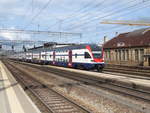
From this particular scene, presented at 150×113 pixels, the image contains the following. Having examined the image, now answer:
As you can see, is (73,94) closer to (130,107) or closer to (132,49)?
(130,107)

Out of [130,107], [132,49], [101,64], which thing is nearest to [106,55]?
[132,49]

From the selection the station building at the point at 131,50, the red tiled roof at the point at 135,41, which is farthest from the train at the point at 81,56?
the red tiled roof at the point at 135,41

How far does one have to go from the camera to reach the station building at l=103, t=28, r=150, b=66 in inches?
1430

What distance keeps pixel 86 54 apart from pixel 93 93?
1311cm

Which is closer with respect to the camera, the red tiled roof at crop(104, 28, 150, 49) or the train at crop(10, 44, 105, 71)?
the train at crop(10, 44, 105, 71)

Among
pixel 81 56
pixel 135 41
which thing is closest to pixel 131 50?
pixel 135 41

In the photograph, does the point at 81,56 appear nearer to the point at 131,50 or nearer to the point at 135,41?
the point at 131,50

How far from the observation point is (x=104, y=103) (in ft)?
31.2

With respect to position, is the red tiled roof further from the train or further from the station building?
the train

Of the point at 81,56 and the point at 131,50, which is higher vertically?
the point at 131,50

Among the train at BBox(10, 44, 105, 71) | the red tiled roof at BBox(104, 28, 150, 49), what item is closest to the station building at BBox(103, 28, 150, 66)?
the red tiled roof at BBox(104, 28, 150, 49)

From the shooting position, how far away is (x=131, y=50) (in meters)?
40.3

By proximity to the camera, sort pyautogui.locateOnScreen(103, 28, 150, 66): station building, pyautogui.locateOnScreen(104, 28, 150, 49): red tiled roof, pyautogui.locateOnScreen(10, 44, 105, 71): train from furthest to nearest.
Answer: pyautogui.locateOnScreen(104, 28, 150, 49): red tiled roof, pyautogui.locateOnScreen(103, 28, 150, 66): station building, pyautogui.locateOnScreen(10, 44, 105, 71): train

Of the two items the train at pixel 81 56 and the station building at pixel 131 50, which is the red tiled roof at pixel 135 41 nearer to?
the station building at pixel 131 50
